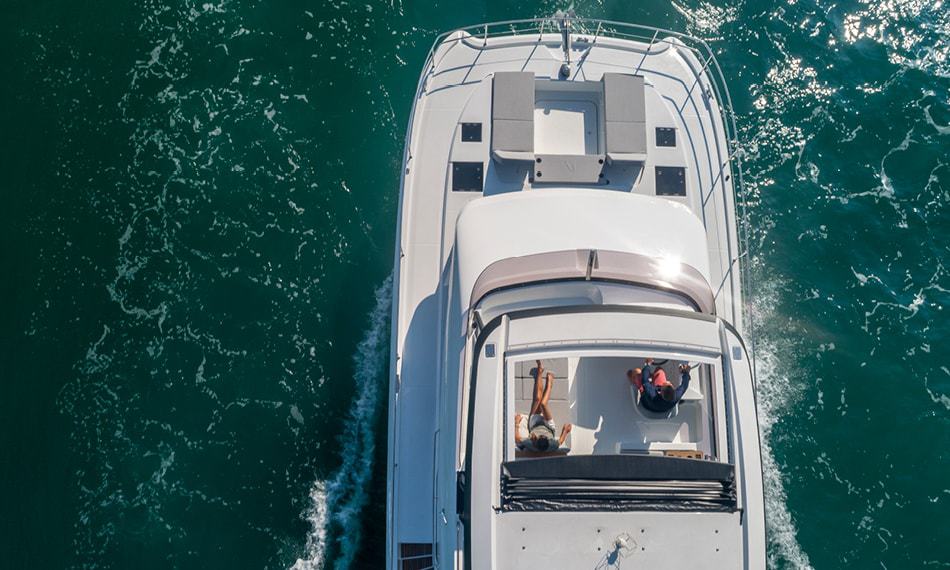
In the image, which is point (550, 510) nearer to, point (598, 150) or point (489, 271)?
point (489, 271)

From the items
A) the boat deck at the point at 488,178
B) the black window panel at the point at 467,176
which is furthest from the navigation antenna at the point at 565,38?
the black window panel at the point at 467,176

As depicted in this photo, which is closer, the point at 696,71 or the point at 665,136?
the point at 665,136

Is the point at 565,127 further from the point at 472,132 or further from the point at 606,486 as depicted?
the point at 606,486

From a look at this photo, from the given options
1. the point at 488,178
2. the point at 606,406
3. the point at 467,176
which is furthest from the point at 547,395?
the point at 467,176

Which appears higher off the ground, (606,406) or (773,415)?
(773,415)

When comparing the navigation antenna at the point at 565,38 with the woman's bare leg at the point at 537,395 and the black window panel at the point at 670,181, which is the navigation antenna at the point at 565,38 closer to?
the black window panel at the point at 670,181

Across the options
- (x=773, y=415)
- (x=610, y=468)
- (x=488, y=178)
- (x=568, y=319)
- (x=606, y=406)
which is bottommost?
(x=610, y=468)
